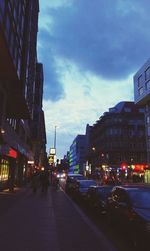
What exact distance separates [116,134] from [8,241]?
92953mm

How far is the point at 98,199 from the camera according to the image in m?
14.6

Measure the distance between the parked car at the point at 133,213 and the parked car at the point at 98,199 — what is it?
2512 millimetres

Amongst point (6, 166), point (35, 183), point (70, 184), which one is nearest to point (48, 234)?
point (35, 183)

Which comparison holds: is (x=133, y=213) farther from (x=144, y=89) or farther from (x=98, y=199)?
(x=144, y=89)

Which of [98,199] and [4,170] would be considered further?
[4,170]

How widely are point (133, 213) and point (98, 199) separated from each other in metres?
6.36

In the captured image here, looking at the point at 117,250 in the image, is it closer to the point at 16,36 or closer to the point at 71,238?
the point at 71,238

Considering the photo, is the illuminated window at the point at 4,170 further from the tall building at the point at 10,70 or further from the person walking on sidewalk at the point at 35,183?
the person walking on sidewalk at the point at 35,183

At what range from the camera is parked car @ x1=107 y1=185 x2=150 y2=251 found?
7617 millimetres

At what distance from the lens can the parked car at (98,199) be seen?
13867 millimetres

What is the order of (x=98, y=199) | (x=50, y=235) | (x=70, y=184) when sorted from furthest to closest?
(x=70, y=184) → (x=98, y=199) → (x=50, y=235)

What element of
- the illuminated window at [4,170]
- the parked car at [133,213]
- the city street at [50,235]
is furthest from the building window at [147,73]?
the parked car at [133,213]

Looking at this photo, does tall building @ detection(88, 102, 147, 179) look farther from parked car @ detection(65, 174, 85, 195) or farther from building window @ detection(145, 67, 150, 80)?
parked car @ detection(65, 174, 85, 195)

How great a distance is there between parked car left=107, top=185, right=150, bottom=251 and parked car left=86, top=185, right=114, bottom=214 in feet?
8.24
